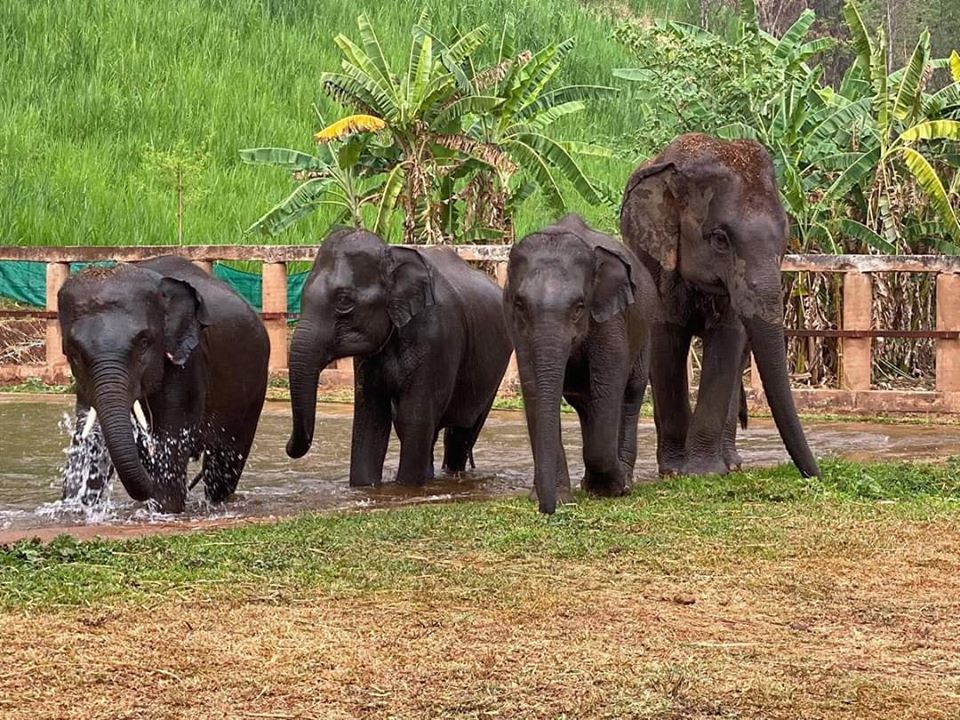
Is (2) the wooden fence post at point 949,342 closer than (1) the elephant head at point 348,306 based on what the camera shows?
No

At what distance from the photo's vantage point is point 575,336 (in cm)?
887

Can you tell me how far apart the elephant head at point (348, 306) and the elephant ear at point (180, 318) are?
1044 mm

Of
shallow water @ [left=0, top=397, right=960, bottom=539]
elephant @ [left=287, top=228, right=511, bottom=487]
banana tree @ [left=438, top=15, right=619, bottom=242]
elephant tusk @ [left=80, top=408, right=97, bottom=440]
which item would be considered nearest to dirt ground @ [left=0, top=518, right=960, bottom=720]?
shallow water @ [left=0, top=397, right=960, bottom=539]

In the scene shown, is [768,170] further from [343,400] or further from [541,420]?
[343,400]

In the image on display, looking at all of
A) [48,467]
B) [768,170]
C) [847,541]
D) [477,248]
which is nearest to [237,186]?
[477,248]

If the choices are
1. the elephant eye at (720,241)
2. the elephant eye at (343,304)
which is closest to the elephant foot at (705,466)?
the elephant eye at (720,241)

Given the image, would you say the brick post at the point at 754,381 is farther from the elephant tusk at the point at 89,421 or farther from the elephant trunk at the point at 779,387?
the elephant tusk at the point at 89,421

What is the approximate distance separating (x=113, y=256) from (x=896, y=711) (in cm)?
1636

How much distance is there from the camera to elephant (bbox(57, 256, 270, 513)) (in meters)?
8.36

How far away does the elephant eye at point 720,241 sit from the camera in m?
9.83

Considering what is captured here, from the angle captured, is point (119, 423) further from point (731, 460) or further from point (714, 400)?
point (731, 460)

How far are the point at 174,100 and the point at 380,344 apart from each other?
25624mm

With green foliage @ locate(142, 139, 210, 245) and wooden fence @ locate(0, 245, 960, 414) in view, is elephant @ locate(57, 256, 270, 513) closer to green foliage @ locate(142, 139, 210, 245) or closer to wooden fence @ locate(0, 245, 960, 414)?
wooden fence @ locate(0, 245, 960, 414)

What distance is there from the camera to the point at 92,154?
103 feet
